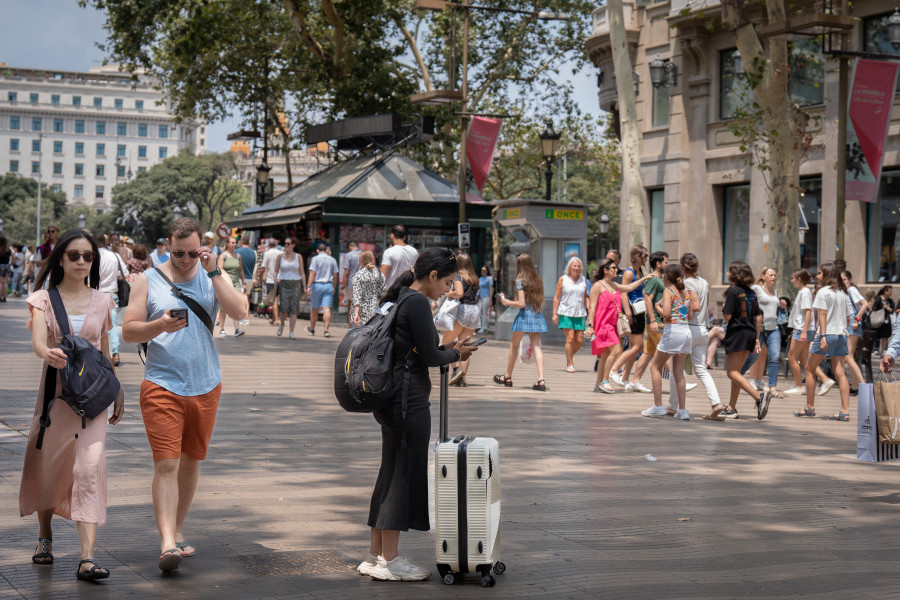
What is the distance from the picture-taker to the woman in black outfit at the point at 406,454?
17.5ft

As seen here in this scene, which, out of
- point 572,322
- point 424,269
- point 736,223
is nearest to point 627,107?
point 736,223

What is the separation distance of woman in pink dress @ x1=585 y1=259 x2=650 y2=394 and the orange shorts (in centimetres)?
943

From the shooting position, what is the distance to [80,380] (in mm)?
A: 5281

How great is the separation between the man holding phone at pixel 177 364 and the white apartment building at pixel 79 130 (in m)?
145

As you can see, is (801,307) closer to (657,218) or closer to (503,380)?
(503,380)

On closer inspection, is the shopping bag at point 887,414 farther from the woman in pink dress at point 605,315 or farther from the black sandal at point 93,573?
the woman in pink dress at point 605,315

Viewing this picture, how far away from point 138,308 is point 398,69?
32.1 m

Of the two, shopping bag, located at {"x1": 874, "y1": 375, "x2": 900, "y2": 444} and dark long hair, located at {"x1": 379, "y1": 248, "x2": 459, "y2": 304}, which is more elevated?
dark long hair, located at {"x1": 379, "y1": 248, "x2": 459, "y2": 304}

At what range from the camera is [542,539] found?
625cm

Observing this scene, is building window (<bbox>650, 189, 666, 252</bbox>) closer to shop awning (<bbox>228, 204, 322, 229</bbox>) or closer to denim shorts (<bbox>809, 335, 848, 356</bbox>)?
shop awning (<bbox>228, 204, 322, 229</bbox>)

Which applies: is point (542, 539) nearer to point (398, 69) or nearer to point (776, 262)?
point (776, 262)

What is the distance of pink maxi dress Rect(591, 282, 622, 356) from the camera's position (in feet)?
47.7

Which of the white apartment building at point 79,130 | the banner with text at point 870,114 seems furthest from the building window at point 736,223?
the white apartment building at point 79,130

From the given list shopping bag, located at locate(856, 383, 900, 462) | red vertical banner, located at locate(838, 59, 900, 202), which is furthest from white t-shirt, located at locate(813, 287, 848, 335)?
red vertical banner, located at locate(838, 59, 900, 202)
